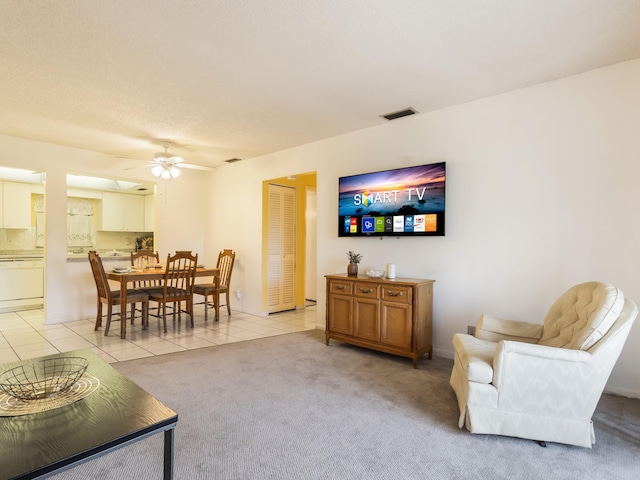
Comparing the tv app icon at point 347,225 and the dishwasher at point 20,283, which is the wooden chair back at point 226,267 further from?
the dishwasher at point 20,283

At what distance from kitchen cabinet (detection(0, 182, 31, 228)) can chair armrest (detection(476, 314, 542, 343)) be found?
7453 millimetres

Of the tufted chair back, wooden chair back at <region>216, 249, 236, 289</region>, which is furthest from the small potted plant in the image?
wooden chair back at <region>216, 249, 236, 289</region>

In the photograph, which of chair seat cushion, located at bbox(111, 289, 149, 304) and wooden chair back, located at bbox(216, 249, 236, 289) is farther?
wooden chair back, located at bbox(216, 249, 236, 289)

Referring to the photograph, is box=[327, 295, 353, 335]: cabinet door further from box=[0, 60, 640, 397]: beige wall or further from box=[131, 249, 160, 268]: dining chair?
box=[131, 249, 160, 268]: dining chair

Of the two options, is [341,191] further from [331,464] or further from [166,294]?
[331,464]

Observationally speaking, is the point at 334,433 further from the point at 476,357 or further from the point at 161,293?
the point at 161,293

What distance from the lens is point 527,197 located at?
321cm

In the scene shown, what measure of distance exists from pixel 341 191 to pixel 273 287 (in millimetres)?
2294

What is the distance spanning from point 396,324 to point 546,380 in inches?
61.1

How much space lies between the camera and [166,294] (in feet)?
16.0

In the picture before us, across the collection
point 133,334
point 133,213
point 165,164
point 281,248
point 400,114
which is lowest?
point 133,334

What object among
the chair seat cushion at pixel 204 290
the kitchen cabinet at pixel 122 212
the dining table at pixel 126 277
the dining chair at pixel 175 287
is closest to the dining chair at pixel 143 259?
the dining table at pixel 126 277

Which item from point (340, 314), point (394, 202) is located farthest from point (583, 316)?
point (340, 314)

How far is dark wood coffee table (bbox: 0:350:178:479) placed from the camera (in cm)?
113
